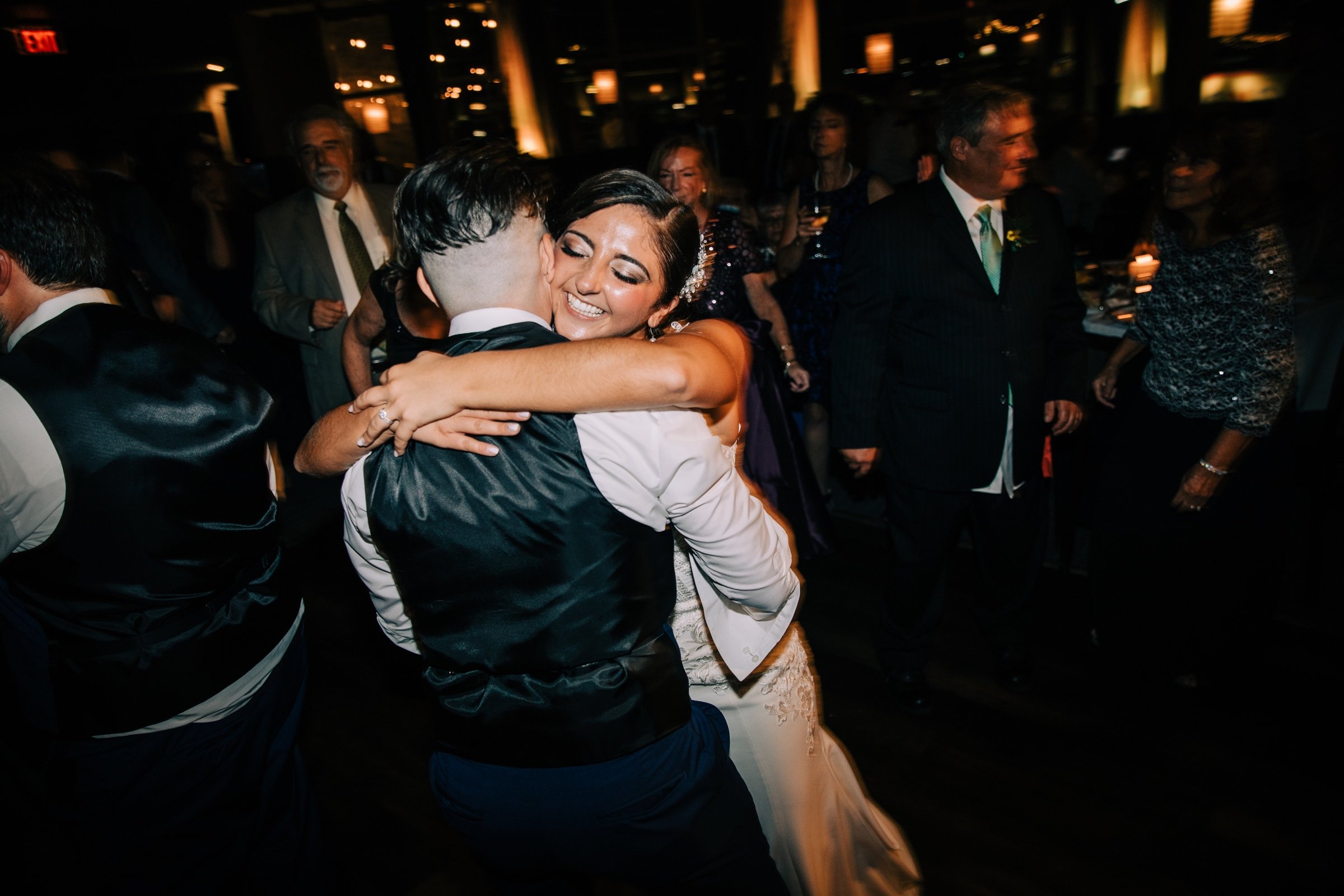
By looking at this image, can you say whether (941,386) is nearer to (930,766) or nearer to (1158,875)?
(930,766)

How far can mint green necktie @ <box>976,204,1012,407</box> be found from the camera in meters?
2.03

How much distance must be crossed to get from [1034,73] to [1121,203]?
20.7ft

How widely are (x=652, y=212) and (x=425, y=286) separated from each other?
0.38m

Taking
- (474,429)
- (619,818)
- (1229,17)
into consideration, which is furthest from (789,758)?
(1229,17)

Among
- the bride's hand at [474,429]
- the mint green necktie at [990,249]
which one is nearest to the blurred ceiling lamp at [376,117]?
the mint green necktie at [990,249]

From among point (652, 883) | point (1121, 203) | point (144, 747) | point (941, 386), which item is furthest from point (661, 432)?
point (1121, 203)

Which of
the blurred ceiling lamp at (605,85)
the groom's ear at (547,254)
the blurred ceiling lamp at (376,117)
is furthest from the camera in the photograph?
the blurred ceiling lamp at (605,85)

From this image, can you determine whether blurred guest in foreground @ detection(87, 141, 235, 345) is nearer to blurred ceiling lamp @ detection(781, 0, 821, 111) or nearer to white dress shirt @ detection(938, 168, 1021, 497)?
white dress shirt @ detection(938, 168, 1021, 497)

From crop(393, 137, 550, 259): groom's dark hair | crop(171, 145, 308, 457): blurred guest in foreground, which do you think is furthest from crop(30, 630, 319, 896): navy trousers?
crop(171, 145, 308, 457): blurred guest in foreground

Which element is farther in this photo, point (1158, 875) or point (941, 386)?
point (941, 386)

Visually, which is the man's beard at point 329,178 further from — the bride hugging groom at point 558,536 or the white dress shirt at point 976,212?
the white dress shirt at point 976,212

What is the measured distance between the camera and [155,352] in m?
1.29

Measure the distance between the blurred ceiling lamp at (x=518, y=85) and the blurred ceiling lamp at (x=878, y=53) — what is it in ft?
15.7

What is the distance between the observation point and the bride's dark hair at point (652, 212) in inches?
49.8
